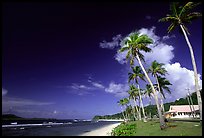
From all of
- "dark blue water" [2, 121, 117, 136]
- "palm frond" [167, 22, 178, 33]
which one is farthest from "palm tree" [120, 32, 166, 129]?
"dark blue water" [2, 121, 117, 136]

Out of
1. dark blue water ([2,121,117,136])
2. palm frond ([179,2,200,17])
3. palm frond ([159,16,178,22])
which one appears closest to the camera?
palm frond ([179,2,200,17])

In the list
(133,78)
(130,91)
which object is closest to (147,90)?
(130,91)

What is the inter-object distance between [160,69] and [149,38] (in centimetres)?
1672

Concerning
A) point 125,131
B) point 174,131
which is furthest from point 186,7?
point 125,131

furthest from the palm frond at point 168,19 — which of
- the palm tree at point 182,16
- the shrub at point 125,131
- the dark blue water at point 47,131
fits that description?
the dark blue water at point 47,131

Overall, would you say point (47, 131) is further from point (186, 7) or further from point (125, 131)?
point (186, 7)

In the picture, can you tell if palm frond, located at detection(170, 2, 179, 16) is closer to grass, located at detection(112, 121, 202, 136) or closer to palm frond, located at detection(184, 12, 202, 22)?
palm frond, located at detection(184, 12, 202, 22)

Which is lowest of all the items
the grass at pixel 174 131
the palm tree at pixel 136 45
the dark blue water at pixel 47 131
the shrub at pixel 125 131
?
the dark blue water at pixel 47 131

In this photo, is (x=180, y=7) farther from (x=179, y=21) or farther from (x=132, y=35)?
(x=132, y=35)

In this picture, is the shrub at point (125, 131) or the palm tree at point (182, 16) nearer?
the palm tree at point (182, 16)

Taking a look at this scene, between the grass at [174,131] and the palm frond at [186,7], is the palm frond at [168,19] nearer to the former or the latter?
the palm frond at [186,7]

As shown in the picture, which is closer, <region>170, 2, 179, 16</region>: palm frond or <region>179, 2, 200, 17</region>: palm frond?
<region>179, 2, 200, 17</region>: palm frond

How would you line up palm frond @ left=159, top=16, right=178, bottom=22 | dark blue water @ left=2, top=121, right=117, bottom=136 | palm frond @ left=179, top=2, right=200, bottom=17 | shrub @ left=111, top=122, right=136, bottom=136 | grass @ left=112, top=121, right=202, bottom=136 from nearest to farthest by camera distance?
grass @ left=112, top=121, right=202, bottom=136
palm frond @ left=179, top=2, right=200, bottom=17
palm frond @ left=159, top=16, right=178, bottom=22
shrub @ left=111, top=122, right=136, bottom=136
dark blue water @ left=2, top=121, right=117, bottom=136

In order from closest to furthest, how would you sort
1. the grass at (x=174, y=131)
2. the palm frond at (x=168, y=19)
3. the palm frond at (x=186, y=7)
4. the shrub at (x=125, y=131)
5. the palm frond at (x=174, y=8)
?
the grass at (x=174, y=131) → the palm frond at (x=186, y=7) → the palm frond at (x=174, y=8) → the palm frond at (x=168, y=19) → the shrub at (x=125, y=131)
